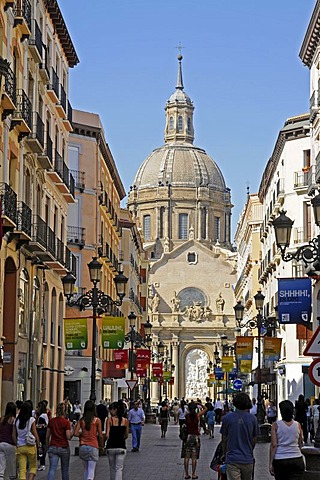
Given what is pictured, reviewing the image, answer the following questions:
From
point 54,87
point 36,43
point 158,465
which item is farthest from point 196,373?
point 158,465

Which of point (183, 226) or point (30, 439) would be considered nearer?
point (30, 439)

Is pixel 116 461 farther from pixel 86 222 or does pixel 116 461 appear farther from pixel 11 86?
pixel 86 222

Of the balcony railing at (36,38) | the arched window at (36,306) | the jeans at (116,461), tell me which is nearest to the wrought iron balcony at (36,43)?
the balcony railing at (36,38)

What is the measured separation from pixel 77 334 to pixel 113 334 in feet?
8.64

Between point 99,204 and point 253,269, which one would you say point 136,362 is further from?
point 253,269

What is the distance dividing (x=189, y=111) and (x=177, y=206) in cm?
2557

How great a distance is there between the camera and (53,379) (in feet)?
133

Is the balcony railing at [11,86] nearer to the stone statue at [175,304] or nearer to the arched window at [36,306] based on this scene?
the arched window at [36,306]

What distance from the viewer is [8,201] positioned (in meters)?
28.2

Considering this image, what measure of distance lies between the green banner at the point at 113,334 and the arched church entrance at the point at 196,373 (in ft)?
311

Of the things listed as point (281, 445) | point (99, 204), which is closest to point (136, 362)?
point (99, 204)

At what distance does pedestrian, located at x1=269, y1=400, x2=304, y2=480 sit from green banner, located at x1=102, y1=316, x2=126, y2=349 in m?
22.6

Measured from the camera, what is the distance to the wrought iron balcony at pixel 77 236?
54375 millimetres

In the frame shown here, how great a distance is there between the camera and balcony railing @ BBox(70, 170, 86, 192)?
2189 inches
